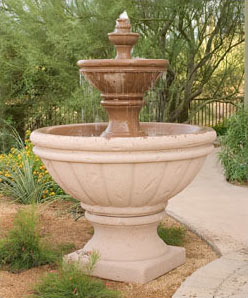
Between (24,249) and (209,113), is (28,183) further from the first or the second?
(209,113)

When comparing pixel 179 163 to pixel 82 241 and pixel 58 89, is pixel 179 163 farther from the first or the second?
pixel 58 89

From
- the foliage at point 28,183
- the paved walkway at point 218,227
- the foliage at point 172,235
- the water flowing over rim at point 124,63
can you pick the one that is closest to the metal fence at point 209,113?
the paved walkway at point 218,227

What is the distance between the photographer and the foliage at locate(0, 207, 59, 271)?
466 centimetres

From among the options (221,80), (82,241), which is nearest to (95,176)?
(82,241)

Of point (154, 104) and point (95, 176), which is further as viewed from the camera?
point (154, 104)

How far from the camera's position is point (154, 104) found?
1195 centimetres

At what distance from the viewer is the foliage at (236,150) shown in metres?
7.89

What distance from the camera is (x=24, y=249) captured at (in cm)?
467

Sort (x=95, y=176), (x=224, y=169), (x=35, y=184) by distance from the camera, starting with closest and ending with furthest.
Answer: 1. (x=95, y=176)
2. (x=35, y=184)
3. (x=224, y=169)

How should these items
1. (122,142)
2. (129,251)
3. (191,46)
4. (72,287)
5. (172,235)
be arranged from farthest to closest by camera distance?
(191,46)
(172,235)
(129,251)
(122,142)
(72,287)

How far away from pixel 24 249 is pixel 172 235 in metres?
1.37

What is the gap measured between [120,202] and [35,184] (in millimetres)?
2732

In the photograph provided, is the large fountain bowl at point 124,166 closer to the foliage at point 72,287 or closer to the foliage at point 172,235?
the foliage at point 72,287

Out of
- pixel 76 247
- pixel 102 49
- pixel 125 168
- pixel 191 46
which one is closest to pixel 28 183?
pixel 76 247
